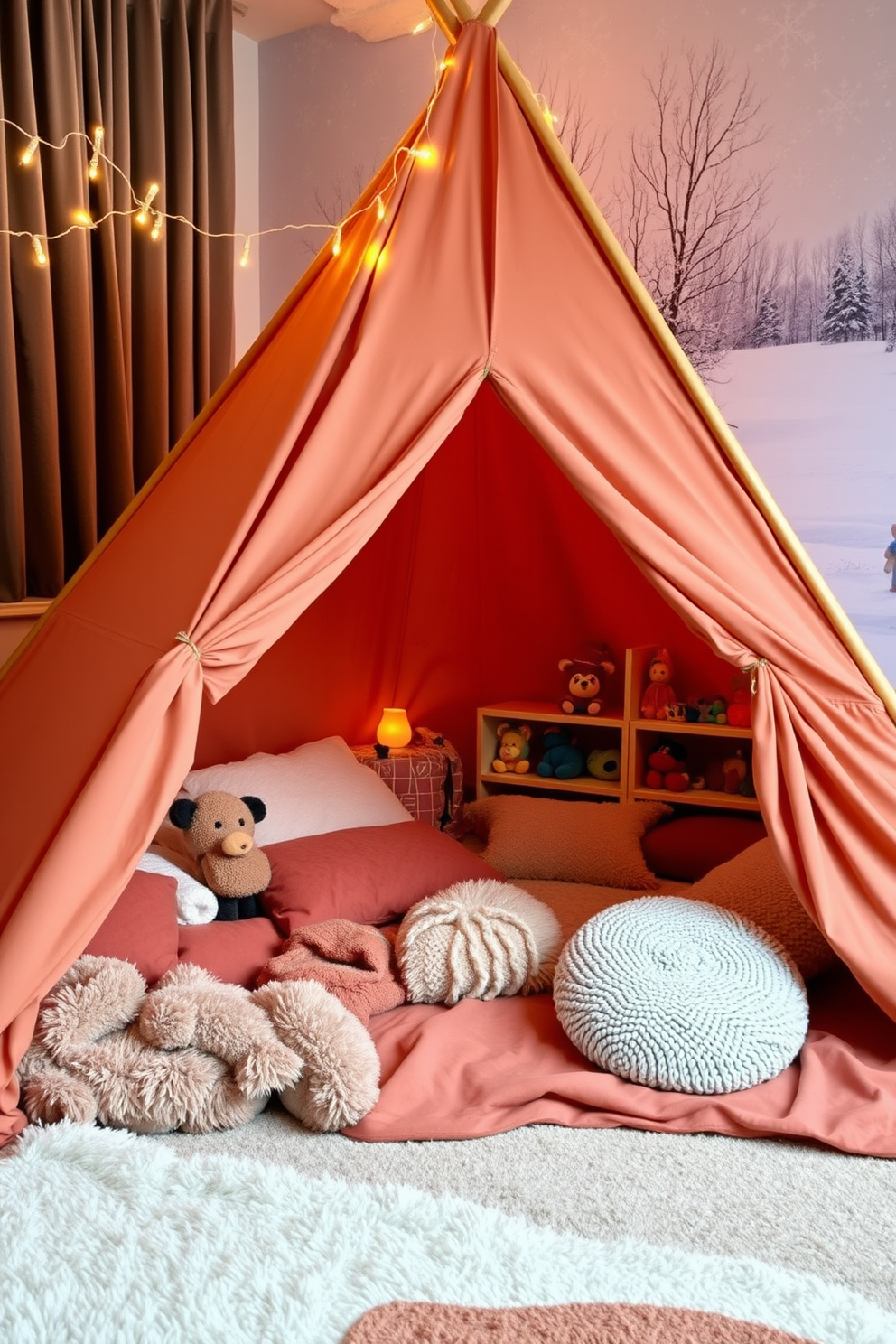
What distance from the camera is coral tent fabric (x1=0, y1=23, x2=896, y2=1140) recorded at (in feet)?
6.75

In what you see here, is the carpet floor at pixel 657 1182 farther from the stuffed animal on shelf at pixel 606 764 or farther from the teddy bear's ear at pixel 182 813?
the stuffed animal on shelf at pixel 606 764

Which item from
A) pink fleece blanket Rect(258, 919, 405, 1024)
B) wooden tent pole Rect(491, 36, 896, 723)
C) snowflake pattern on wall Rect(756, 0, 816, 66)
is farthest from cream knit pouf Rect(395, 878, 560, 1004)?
snowflake pattern on wall Rect(756, 0, 816, 66)

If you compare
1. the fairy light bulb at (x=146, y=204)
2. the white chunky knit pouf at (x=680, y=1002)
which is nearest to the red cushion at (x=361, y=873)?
the white chunky knit pouf at (x=680, y=1002)

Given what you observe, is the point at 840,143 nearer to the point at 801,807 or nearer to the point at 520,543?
the point at 520,543

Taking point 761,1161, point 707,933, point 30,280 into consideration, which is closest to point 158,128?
point 30,280

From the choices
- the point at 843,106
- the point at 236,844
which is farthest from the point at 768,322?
the point at 236,844

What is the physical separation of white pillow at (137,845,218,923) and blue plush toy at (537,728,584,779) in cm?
126

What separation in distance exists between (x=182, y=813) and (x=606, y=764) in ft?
4.57

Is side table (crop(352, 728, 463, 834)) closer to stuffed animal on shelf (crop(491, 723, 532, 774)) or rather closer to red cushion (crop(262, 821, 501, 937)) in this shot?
stuffed animal on shelf (crop(491, 723, 532, 774))

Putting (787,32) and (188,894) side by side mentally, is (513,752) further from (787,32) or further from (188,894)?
(787,32)

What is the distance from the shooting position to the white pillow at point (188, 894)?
8.05 ft

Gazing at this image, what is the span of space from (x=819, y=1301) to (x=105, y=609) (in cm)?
171

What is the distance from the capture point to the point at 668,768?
3.36 meters

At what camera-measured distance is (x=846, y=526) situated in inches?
126
